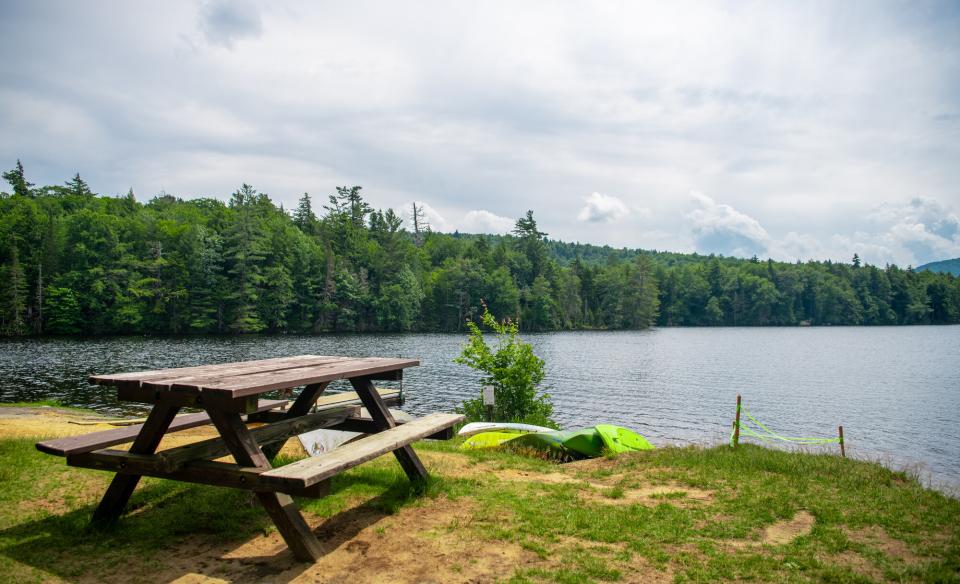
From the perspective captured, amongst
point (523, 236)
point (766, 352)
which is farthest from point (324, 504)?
point (523, 236)

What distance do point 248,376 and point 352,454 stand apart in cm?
117

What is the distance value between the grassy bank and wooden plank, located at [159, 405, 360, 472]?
2.33 feet

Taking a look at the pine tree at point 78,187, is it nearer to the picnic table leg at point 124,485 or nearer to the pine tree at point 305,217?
the pine tree at point 305,217

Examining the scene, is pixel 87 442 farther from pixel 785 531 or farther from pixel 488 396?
pixel 488 396

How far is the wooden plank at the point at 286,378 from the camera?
443 centimetres

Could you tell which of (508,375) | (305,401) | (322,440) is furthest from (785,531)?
(508,375)

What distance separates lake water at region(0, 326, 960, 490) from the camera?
68.8 ft

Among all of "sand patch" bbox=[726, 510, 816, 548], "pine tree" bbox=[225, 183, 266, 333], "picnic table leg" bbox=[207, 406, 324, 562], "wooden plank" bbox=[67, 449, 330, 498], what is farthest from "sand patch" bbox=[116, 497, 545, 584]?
"pine tree" bbox=[225, 183, 266, 333]

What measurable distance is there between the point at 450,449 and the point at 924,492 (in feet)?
21.1

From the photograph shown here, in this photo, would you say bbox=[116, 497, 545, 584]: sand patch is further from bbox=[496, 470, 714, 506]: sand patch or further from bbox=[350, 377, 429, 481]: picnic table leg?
bbox=[496, 470, 714, 506]: sand patch

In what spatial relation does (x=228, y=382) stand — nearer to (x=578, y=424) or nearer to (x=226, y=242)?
(x=578, y=424)

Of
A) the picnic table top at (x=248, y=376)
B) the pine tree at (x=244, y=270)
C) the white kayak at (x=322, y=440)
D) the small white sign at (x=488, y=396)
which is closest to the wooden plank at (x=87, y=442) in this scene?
the picnic table top at (x=248, y=376)

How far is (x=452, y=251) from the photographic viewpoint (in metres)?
115

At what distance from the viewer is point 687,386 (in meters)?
33.0
